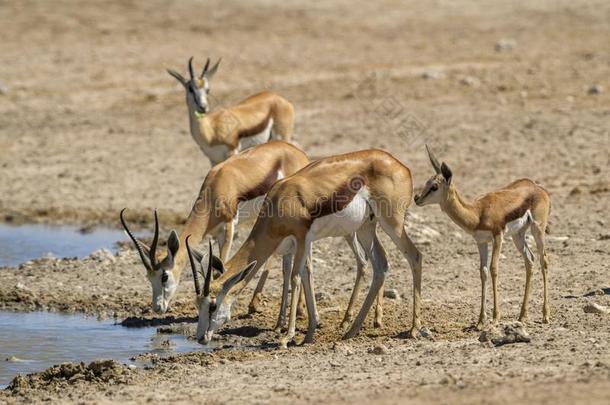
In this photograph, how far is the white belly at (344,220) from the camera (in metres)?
10.4

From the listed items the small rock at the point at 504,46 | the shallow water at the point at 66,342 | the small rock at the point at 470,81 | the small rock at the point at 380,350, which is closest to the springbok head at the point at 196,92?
the shallow water at the point at 66,342

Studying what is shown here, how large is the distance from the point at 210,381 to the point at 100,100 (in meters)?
13.2

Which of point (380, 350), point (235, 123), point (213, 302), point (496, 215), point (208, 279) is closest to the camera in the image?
point (380, 350)

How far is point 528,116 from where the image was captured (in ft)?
64.5

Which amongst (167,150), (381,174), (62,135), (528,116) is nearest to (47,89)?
(62,135)

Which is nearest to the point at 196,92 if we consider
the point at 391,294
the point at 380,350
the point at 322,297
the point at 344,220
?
the point at 322,297

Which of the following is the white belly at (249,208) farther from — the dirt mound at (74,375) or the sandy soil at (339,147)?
the dirt mound at (74,375)

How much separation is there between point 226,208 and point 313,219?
152 cm

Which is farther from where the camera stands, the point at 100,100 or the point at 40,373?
the point at 100,100

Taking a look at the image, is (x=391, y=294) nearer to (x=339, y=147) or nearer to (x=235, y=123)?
(x=235, y=123)

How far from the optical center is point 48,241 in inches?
598

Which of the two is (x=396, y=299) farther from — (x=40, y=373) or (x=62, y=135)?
(x=62, y=135)

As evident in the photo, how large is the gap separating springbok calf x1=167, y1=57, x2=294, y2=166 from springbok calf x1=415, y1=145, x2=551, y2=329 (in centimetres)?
490

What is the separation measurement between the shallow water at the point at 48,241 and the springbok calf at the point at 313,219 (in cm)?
454
